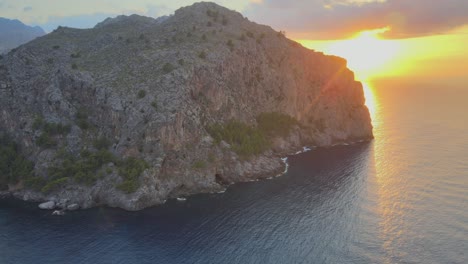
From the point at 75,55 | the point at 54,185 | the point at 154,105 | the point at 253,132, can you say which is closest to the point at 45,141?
the point at 54,185

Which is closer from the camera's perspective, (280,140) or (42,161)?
(42,161)

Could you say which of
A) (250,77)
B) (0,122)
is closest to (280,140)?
(250,77)

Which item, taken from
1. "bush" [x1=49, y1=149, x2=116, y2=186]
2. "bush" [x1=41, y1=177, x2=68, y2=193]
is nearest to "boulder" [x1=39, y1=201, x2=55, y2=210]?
"bush" [x1=41, y1=177, x2=68, y2=193]

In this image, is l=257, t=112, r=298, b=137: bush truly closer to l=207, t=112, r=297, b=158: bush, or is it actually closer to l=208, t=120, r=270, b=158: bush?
l=207, t=112, r=297, b=158: bush

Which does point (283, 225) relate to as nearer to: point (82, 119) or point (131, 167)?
point (131, 167)

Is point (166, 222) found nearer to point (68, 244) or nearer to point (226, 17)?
point (68, 244)

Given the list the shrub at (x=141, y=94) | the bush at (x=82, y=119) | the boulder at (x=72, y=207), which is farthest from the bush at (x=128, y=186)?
the shrub at (x=141, y=94)
